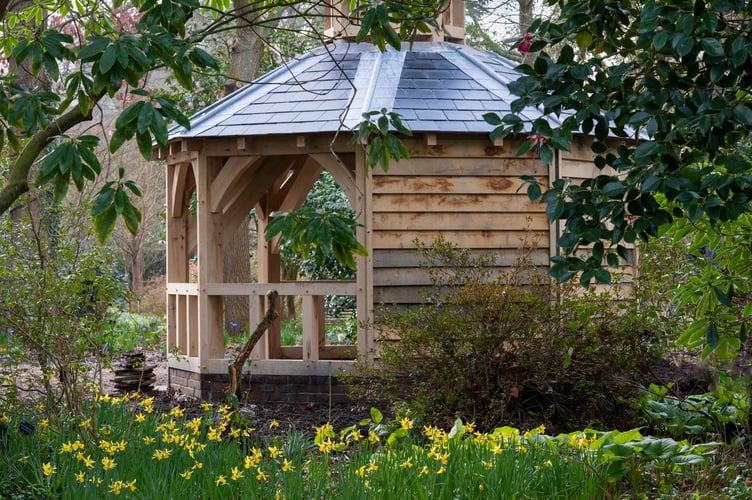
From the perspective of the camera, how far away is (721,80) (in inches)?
126

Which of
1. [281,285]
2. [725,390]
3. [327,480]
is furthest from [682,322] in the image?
Result: [327,480]

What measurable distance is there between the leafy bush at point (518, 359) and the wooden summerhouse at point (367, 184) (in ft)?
6.44

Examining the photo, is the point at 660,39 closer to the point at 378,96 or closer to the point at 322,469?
the point at 322,469

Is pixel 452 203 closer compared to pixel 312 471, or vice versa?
pixel 312 471

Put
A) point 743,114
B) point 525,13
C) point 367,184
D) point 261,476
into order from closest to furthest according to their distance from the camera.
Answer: point 743,114 → point 261,476 → point 367,184 → point 525,13

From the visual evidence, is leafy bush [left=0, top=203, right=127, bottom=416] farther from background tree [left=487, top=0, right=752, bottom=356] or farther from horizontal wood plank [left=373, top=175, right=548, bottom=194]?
horizontal wood plank [left=373, top=175, right=548, bottom=194]

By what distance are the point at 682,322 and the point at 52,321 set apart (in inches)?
213

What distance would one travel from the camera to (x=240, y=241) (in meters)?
14.9

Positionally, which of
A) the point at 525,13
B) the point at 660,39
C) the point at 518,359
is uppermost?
the point at 525,13

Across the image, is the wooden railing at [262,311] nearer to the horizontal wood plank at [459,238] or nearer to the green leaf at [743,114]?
the horizontal wood plank at [459,238]

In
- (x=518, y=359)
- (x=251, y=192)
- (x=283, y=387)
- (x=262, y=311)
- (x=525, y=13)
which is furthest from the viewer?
(x=525, y=13)

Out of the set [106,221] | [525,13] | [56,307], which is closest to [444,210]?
[56,307]

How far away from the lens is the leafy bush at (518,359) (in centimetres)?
609

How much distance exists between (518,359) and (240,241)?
936 cm
